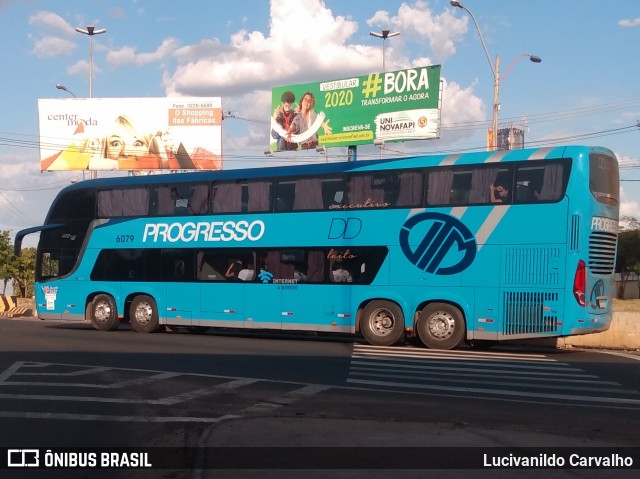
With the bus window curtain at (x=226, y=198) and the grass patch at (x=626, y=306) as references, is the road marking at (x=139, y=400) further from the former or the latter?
the grass patch at (x=626, y=306)

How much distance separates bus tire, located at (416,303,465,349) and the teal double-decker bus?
33 millimetres

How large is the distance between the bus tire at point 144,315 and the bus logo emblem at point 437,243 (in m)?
8.31

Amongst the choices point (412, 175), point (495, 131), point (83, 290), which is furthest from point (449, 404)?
point (495, 131)

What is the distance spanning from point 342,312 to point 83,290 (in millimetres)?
9139

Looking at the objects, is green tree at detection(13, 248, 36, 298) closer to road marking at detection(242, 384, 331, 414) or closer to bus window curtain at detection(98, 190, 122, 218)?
bus window curtain at detection(98, 190, 122, 218)

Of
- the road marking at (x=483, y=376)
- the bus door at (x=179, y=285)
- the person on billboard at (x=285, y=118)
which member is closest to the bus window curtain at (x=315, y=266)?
the road marking at (x=483, y=376)

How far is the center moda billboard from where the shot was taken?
34.8 metres

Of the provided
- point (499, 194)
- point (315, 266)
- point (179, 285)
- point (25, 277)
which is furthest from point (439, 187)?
point (25, 277)

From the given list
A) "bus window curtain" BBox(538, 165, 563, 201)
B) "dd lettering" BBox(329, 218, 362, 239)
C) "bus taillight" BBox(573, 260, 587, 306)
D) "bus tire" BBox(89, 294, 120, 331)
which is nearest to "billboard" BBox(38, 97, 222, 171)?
"bus tire" BBox(89, 294, 120, 331)

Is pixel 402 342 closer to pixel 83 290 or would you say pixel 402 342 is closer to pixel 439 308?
pixel 439 308

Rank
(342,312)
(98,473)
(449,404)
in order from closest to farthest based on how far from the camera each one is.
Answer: (98,473) < (449,404) < (342,312)

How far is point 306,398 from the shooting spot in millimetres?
10578

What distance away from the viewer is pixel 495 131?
29156 mm

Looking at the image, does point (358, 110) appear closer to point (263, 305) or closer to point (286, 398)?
point (263, 305)
